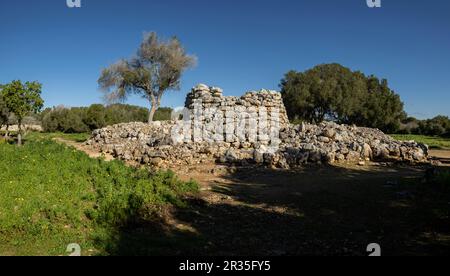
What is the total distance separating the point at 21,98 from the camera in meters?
22.8

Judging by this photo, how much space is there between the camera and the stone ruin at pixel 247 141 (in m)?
15.6

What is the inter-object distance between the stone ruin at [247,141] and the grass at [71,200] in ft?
16.0

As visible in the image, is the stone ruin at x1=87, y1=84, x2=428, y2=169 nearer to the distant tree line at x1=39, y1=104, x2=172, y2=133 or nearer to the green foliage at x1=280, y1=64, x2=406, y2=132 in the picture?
the green foliage at x1=280, y1=64, x2=406, y2=132

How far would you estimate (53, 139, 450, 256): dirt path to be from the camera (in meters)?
6.48

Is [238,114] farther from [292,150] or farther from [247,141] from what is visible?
[292,150]

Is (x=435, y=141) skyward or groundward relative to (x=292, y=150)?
skyward

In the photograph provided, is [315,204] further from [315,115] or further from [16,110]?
[315,115]

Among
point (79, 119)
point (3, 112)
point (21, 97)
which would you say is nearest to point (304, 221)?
point (21, 97)

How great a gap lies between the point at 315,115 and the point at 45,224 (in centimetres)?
3926

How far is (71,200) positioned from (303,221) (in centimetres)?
512

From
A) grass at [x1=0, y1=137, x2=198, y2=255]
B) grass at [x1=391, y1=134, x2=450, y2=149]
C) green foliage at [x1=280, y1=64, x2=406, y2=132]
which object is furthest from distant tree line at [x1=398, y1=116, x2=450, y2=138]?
grass at [x1=0, y1=137, x2=198, y2=255]

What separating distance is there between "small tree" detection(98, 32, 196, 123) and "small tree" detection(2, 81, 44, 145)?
26.5 feet

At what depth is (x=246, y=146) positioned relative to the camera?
711 inches

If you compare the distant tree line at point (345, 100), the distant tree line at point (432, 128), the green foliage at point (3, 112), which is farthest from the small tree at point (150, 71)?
the distant tree line at point (432, 128)
